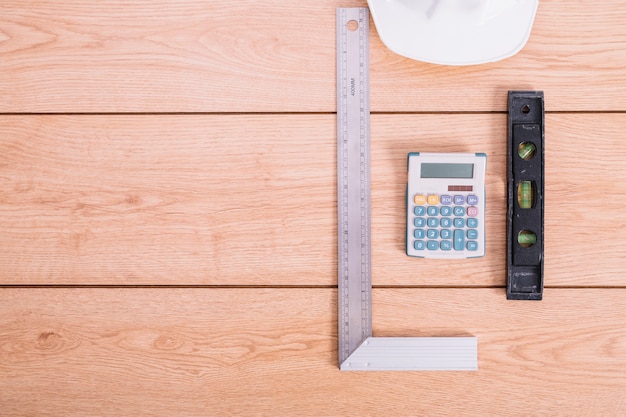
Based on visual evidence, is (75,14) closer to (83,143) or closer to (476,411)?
(83,143)

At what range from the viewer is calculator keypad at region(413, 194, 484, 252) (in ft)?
2.05

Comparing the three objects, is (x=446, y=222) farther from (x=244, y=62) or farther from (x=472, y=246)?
(x=244, y=62)

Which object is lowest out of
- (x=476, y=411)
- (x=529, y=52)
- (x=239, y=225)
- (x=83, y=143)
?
(x=476, y=411)

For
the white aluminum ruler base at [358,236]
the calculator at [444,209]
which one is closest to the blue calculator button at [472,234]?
the calculator at [444,209]

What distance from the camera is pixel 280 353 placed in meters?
0.66

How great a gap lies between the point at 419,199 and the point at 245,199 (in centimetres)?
23

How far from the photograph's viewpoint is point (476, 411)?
0.65 metres

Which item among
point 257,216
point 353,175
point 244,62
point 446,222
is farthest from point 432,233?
point 244,62

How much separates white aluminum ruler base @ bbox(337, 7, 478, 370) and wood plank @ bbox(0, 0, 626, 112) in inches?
0.7

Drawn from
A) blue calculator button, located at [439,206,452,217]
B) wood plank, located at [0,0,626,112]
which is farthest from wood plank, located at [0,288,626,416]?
wood plank, located at [0,0,626,112]

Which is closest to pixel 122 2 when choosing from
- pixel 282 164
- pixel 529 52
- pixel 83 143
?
pixel 83 143

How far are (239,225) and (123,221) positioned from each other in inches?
6.3

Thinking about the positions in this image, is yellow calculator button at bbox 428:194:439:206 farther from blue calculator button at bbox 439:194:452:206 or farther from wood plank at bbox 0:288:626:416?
wood plank at bbox 0:288:626:416

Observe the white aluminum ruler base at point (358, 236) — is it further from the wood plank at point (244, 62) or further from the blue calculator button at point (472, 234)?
the blue calculator button at point (472, 234)
